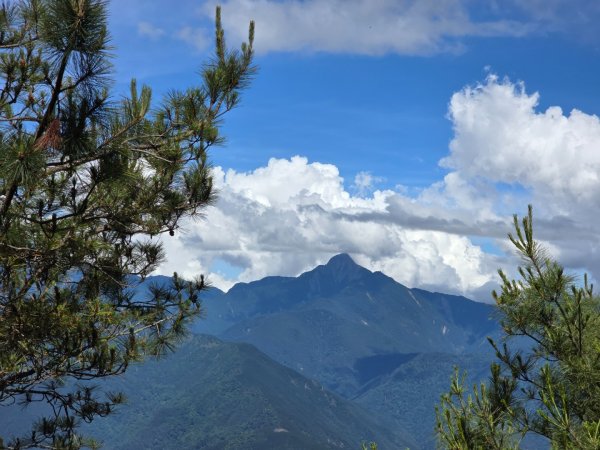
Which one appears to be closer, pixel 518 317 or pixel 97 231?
pixel 518 317

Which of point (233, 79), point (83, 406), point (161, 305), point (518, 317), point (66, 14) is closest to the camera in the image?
point (66, 14)

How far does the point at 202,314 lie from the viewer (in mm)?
14688

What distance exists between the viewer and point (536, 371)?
1159 cm

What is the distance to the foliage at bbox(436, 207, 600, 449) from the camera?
25.7 ft

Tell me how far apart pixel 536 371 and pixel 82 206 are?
8.57 m

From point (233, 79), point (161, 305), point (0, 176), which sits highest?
point (233, 79)

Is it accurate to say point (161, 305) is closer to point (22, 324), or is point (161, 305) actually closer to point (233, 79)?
point (22, 324)

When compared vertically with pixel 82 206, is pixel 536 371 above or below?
below

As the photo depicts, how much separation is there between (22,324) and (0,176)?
118 inches

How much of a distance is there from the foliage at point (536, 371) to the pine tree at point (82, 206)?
5.83 metres

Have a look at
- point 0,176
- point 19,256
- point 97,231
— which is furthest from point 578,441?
point 97,231

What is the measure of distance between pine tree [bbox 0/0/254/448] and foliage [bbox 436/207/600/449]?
5832mm

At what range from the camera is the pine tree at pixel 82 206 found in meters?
8.38

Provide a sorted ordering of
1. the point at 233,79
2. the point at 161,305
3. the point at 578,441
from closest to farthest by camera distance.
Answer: the point at 578,441
the point at 233,79
the point at 161,305
